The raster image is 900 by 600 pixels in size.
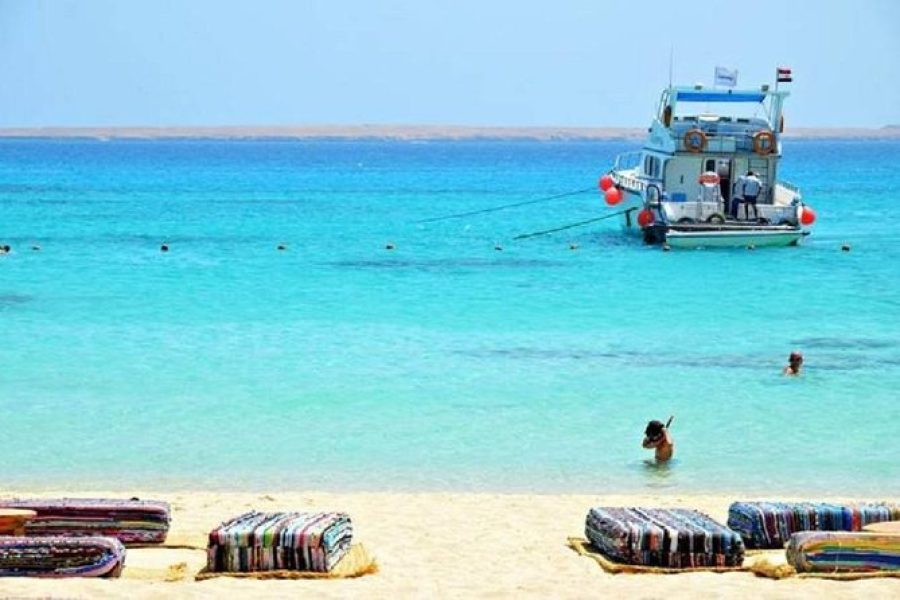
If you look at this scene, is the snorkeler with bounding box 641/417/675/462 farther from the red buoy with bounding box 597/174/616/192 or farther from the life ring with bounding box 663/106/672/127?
the red buoy with bounding box 597/174/616/192

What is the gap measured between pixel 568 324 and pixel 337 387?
6.67 meters

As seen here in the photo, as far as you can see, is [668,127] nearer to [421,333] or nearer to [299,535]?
[421,333]

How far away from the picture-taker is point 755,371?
19.7 meters

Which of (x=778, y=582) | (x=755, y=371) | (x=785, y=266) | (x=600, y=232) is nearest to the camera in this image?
(x=778, y=582)

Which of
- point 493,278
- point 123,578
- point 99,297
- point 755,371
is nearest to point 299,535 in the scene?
point 123,578

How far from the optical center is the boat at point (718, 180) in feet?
116

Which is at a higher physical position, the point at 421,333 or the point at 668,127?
the point at 668,127

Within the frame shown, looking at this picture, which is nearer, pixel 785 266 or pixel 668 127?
pixel 785 266

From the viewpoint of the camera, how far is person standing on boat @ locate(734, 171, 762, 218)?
1393 inches

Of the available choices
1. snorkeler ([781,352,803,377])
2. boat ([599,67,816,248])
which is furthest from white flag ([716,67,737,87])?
snorkeler ([781,352,803,377])

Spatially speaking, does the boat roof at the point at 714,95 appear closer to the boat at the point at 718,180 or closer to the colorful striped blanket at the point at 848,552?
the boat at the point at 718,180

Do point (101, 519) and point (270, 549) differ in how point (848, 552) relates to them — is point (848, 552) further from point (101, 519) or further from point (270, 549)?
point (101, 519)

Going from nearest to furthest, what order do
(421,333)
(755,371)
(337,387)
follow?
(337,387) < (755,371) < (421,333)

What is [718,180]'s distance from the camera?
35.8 m
